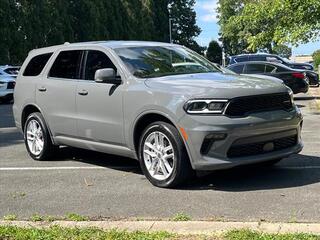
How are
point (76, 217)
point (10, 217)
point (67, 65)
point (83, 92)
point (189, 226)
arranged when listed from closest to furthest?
point (189, 226) → point (76, 217) → point (10, 217) → point (83, 92) → point (67, 65)

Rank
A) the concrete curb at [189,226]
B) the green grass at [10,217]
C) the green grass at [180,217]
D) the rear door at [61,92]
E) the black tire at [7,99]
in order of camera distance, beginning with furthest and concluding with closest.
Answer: the black tire at [7,99] → the rear door at [61,92] → the green grass at [10,217] → the green grass at [180,217] → the concrete curb at [189,226]

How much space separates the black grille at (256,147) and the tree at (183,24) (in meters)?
88.5

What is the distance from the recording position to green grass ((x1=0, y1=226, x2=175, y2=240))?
488 centimetres

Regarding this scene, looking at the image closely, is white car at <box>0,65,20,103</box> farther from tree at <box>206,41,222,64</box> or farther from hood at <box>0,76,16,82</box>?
tree at <box>206,41,222,64</box>

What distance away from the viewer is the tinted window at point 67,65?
8.28 meters

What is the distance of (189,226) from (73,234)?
101cm

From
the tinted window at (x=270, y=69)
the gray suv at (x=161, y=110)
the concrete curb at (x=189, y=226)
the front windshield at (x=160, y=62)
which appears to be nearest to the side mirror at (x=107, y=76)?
the gray suv at (x=161, y=110)

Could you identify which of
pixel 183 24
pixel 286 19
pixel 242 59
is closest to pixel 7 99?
pixel 242 59

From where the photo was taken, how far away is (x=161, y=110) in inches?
265

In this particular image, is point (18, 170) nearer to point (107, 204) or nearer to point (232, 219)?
point (107, 204)

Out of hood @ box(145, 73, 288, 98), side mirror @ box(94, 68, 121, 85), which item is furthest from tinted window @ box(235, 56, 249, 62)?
side mirror @ box(94, 68, 121, 85)

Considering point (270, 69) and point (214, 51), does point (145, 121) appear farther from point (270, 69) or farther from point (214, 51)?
point (214, 51)

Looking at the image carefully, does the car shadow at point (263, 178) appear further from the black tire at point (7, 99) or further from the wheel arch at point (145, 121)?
the black tire at point (7, 99)

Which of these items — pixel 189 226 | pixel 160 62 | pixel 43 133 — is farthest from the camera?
pixel 43 133
